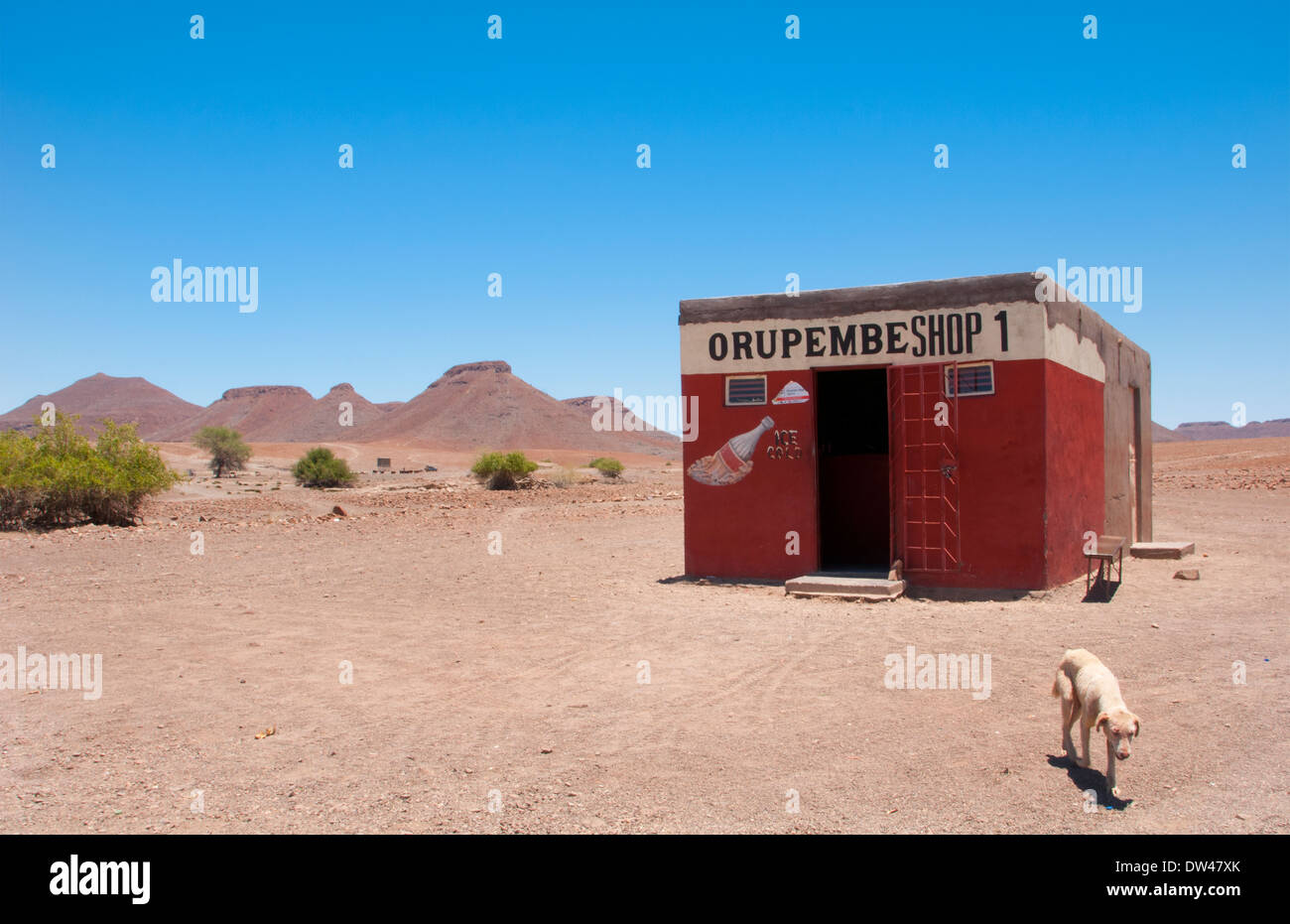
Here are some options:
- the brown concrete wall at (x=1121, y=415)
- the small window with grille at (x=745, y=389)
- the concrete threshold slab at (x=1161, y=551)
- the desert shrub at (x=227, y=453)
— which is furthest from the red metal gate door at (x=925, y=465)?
the desert shrub at (x=227, y=453)

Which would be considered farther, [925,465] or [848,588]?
[925,465]

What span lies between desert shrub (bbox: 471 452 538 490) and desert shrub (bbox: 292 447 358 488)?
25.0 ft

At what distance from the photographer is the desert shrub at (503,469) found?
40.8 metres

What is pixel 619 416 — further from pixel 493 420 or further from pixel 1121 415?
pixel 1121 415

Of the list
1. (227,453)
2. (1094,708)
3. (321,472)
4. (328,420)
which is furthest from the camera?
→ (328,420)

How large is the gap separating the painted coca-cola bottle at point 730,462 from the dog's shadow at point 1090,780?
8.31 m

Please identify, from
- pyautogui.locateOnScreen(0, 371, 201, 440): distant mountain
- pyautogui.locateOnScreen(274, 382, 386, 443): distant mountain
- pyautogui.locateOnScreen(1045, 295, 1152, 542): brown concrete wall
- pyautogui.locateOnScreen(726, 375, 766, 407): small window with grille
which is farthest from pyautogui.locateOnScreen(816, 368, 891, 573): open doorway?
pyautogui.locateOnScreen(0, 371, 201, 440): distant mountain

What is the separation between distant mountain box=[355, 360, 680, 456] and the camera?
5148 inches

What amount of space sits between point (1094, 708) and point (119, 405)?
212 meters

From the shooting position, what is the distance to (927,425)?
12.6 meters

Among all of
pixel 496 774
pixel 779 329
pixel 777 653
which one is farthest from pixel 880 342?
pixel 496 774

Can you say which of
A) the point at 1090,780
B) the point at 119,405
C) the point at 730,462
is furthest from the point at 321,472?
the point at 119,405
